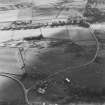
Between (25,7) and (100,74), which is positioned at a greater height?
(25,7)

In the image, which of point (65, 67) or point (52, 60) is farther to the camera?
point (52, 60)

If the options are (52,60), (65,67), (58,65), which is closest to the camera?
(65,67)

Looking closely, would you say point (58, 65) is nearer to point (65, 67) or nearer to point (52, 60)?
point (65, 67)

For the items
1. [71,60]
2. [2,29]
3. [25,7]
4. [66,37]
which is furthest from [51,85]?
[25,7]

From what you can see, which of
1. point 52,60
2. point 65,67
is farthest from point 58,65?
point 52,60

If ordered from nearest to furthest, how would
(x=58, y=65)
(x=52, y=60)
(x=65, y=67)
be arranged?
1. (x=65, y=67)
2. (x=58, y=65)
3. (x=52, y=60)

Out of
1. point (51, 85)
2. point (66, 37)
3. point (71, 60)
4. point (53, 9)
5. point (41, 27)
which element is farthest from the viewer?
point (53, 9)

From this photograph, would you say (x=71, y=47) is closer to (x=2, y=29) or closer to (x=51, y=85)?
(x=51, y=85)

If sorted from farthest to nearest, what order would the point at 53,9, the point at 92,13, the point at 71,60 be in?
the point at 53,9 → the point at 92,13 → the point at 71,60

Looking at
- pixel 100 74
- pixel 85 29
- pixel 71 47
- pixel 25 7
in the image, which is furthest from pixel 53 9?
pixel 100 74

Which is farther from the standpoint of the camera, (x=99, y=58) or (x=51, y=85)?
(x=99, y=58)
